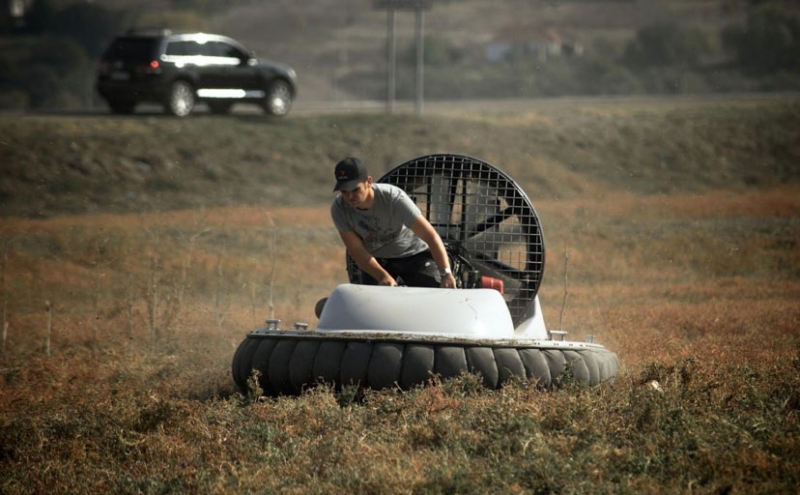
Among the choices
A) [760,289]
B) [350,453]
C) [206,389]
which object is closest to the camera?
[350,453]

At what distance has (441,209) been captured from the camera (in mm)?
8484

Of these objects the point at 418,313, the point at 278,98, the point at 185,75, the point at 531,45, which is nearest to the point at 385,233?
the point at 418,313

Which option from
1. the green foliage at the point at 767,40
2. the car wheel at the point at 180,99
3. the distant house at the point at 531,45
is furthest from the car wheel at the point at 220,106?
the distant house at the point at 531,45

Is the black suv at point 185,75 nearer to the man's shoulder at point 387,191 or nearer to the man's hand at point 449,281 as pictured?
the man's shoulder at point 387,191

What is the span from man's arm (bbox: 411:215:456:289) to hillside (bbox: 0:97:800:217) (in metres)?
12.1

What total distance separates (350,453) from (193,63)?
64.3 feet

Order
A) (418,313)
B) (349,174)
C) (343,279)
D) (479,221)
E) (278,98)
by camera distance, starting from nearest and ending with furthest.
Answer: (418,313) → (349,174) → (479,221) → (343,279) → (278,98)

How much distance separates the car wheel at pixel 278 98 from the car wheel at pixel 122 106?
2729 millimetres

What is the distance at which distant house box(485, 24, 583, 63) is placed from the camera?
51.2m

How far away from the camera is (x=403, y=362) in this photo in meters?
7.01

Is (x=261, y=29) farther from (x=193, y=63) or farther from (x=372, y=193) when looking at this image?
(x=372, y=193)

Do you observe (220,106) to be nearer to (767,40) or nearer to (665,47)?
(767,40)

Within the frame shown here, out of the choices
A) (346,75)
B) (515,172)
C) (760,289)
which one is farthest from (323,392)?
(346,75)

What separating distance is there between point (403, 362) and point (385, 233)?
1070mm
